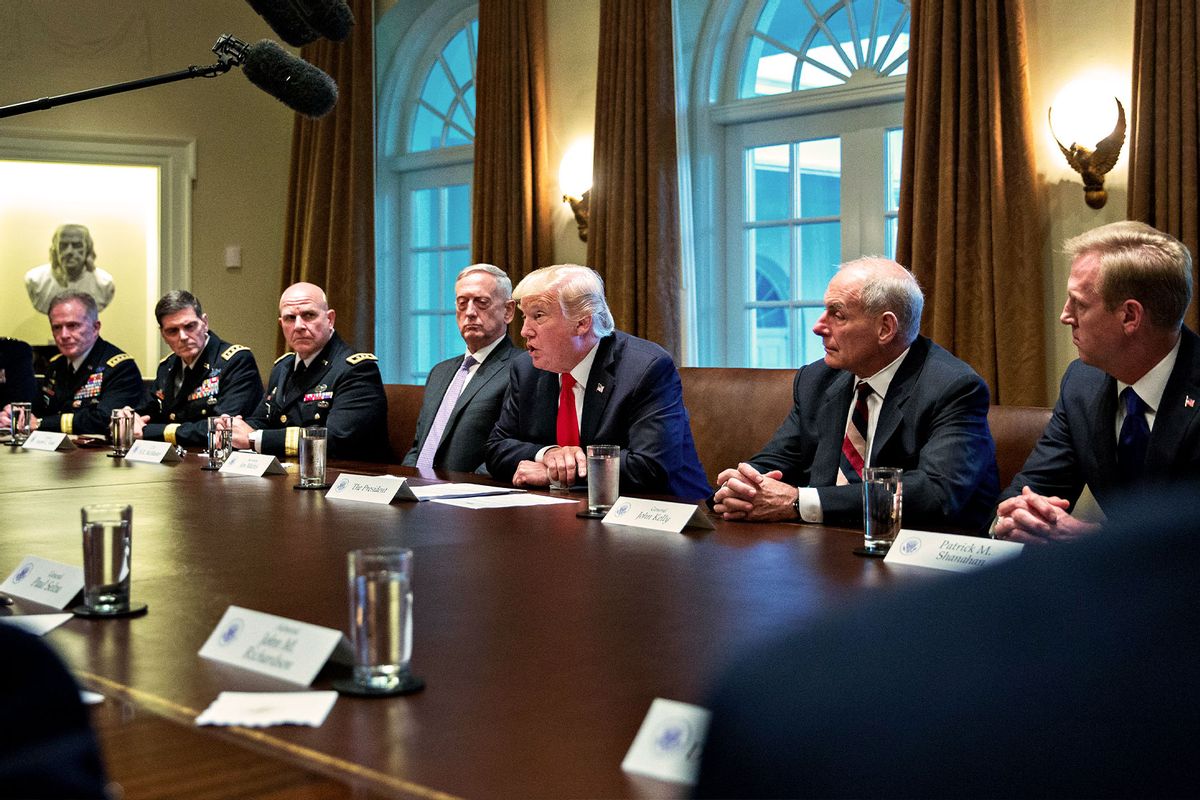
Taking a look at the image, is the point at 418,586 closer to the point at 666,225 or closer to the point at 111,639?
the point at 111,639

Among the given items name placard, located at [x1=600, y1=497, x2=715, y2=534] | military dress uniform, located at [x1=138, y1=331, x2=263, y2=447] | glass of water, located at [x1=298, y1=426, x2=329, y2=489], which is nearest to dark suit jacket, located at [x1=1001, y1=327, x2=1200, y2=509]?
name placard, located at [x1=600, y1=497, x2=715, y2=534]

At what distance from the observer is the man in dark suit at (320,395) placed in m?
4.27

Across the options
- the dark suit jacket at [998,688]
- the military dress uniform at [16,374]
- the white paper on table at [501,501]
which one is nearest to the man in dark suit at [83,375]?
the military dress uniform at [16,374]

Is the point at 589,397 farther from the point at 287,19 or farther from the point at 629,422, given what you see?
the point at 287,19

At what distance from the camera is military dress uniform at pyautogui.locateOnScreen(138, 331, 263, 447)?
500 centimetres

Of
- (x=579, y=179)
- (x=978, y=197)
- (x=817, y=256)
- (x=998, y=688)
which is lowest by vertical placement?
(x=998, y=688)

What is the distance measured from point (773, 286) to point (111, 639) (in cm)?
459

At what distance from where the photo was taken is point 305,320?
449 centimetres

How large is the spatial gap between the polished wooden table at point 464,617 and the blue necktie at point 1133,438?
0.67 metres

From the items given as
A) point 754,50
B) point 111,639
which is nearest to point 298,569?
point 111,639

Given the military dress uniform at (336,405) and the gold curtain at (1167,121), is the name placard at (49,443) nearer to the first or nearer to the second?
the military dress uniform at (336,405)

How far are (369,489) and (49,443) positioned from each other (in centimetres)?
194

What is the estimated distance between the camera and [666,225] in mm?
5520

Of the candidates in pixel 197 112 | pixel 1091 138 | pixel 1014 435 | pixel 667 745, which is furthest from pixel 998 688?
pixel 197 112
